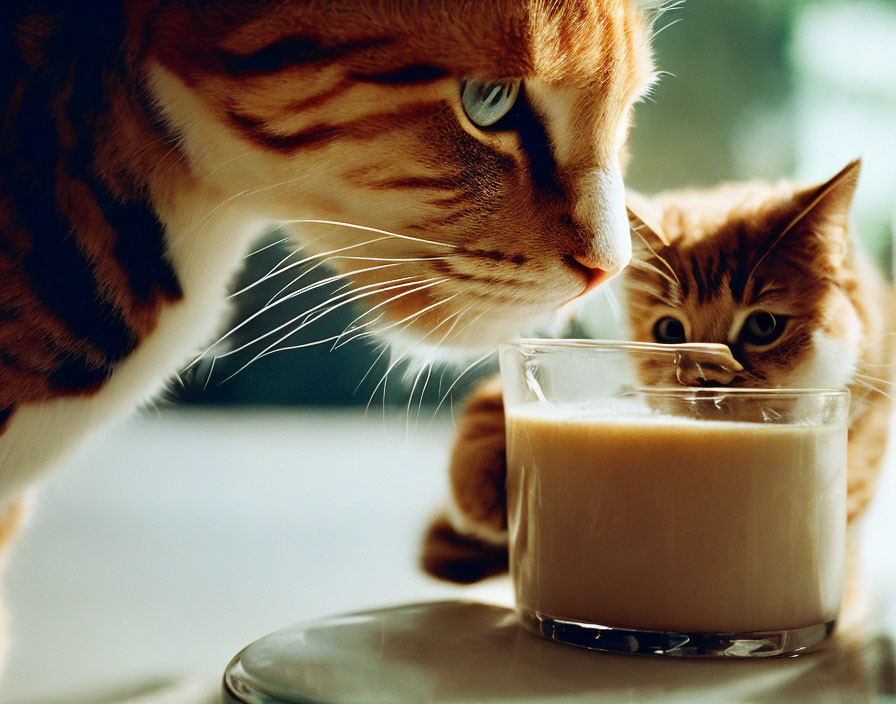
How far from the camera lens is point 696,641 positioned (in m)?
0.56

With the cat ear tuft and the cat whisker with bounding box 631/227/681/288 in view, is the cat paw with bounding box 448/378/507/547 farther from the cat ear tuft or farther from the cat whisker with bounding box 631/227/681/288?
the cat ear tuft

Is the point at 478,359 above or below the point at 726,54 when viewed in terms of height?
below

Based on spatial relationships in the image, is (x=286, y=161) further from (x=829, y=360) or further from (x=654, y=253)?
(x=829, y=360)

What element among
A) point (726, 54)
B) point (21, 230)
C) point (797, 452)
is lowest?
point (797, 452)

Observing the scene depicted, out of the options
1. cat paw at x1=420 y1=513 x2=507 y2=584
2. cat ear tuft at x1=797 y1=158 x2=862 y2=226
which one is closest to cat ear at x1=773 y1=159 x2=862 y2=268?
cat ear tuft at x1=797 y1=158 x2=862 y2=226

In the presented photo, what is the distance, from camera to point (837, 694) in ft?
1.74

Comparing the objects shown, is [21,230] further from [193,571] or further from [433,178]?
[193,571]

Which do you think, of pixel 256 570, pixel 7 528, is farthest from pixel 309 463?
pixel 7 528

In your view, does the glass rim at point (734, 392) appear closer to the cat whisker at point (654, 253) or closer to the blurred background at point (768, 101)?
the cat whisker at point (654, 253)

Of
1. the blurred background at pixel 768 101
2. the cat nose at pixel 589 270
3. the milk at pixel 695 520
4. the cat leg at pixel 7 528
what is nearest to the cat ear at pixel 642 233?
the cat nose at pixel 589 270

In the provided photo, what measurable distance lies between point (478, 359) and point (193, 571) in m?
0.38

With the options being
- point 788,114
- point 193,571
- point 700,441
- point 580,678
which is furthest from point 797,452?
point 788,114

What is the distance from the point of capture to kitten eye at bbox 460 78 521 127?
1.91 feet

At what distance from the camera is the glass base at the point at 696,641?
1.83 ft
